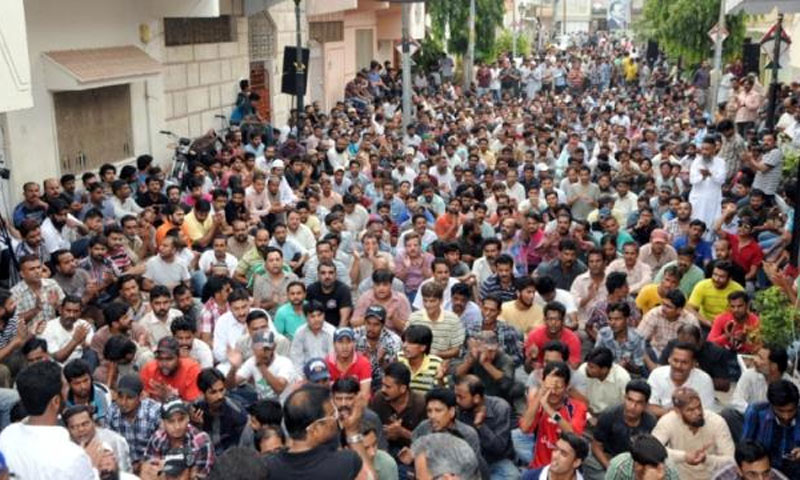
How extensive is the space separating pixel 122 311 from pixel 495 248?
148 inches

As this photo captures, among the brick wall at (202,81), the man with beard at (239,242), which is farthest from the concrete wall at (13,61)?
the brick wall at (202,81)

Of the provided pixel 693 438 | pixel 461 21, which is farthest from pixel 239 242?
pixel 461 21

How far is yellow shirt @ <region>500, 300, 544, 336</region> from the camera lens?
8.49 metres

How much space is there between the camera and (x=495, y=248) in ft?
32.4

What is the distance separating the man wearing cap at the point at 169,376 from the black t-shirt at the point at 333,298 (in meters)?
2.06

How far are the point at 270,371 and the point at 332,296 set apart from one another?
1.91 m

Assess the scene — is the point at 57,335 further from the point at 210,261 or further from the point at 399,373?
the point at 399,373

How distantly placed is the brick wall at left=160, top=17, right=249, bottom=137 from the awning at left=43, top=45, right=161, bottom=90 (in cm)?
111

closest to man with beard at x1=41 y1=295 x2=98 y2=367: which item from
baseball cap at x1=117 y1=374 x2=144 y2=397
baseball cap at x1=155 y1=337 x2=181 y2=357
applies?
baseball cap at x1=155 y1=337 x2=181 y2=357

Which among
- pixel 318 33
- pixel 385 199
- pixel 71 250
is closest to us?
pixel 71 250

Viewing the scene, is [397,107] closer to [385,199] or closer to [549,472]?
[385,199]

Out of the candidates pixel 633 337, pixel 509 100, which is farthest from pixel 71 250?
pixel 509 100

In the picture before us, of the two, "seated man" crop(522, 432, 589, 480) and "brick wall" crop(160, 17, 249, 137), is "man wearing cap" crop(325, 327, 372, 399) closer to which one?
"seated man" crop(522, 432, 589, 480)

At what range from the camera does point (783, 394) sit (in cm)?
626
